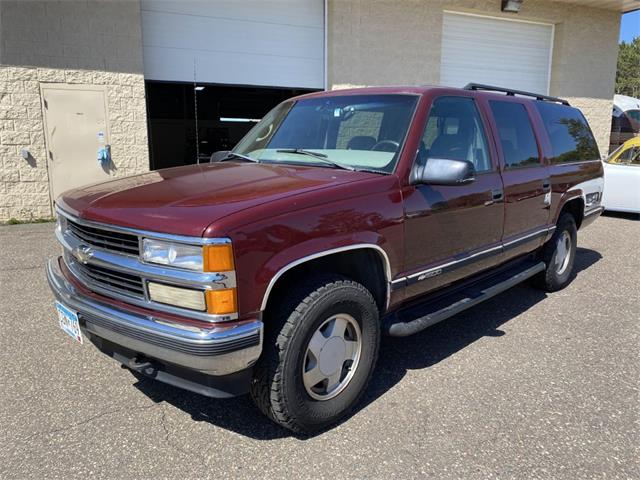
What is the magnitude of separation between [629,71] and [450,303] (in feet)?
209

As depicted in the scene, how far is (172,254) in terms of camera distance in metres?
2.37

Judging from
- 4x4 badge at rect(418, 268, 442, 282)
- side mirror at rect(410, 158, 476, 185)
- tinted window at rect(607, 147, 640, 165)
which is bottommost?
4x4 badge at rect(418, 268, 442, 282)

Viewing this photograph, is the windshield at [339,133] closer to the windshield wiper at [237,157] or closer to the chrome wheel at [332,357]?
the windshield wiper at [237,157]

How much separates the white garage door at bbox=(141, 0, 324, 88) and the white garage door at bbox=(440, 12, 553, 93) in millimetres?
3476

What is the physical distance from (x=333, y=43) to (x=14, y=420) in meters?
9.89

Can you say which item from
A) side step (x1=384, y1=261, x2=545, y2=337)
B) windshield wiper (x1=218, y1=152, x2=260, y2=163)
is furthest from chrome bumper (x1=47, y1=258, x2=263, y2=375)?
windshield wiper (x1=218, y1=152, x2=260, y2=163)

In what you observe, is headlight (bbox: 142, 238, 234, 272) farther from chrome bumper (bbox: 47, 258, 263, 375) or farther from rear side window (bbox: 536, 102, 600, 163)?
rear side window (bbox: 536, 102, 600, 163)

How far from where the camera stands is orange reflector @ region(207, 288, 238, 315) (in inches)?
90.6

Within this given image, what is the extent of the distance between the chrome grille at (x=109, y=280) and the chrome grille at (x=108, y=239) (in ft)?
0.39

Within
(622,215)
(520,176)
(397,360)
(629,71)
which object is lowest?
(622,215)

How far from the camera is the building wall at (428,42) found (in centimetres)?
1114

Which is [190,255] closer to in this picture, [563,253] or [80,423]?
[80,423]

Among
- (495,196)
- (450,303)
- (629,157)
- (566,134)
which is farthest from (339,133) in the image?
(629,157)

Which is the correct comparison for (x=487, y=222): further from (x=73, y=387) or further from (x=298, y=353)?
(x=73, y=387)
